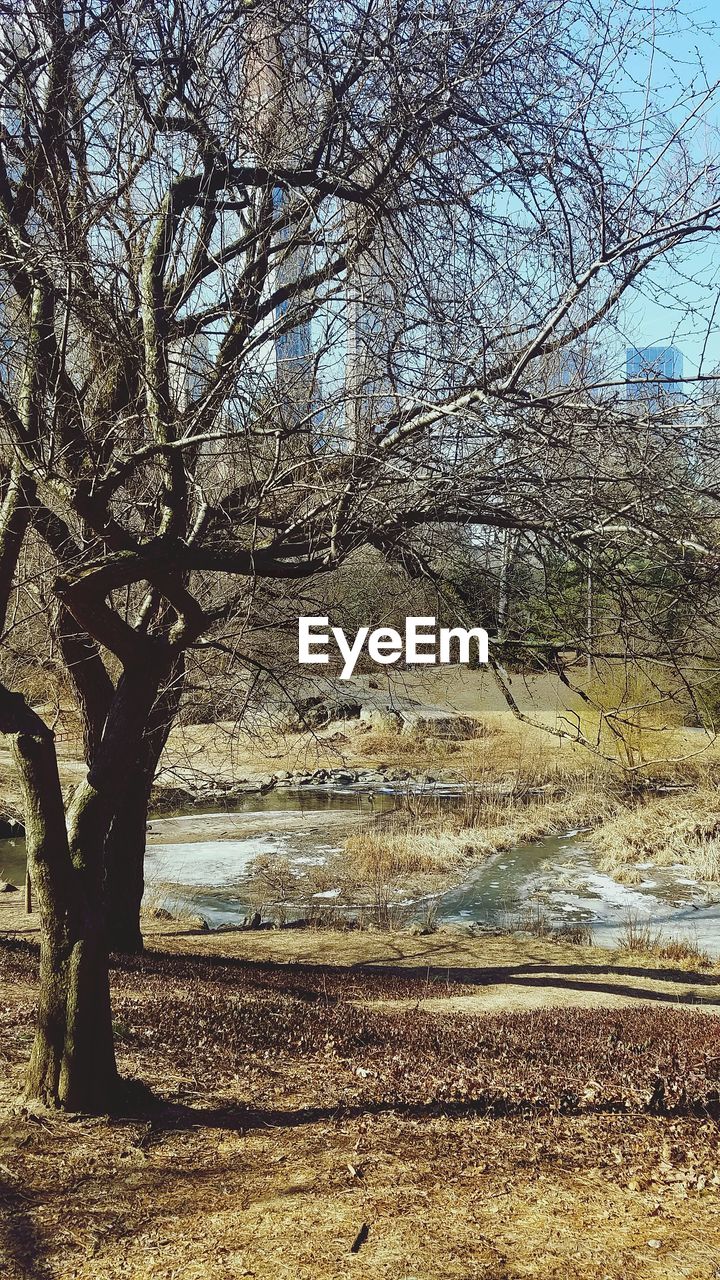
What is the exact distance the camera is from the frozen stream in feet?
57.9

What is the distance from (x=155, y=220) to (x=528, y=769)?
25838 mm

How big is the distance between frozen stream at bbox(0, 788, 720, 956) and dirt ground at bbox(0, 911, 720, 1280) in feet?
26.8

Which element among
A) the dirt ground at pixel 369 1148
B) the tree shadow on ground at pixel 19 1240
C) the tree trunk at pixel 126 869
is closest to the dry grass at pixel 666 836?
the tree trunk at pixel 126 869

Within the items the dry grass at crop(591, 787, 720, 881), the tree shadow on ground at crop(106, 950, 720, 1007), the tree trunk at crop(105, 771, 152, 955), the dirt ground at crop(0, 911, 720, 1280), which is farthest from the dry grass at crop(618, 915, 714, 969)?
the tree trunk at crop(105, 771, 152, 955)

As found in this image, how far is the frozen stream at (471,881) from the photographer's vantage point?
17.6m

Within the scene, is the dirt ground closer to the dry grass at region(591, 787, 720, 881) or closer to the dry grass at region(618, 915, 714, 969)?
the dry grass at region(618, 915, 714, 969)

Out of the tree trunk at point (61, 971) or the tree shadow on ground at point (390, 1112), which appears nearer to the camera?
the tree trunk at point (61, 971)

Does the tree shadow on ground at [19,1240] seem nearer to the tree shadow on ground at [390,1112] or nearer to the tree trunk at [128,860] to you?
the tree shadow on ground at [390,1112]

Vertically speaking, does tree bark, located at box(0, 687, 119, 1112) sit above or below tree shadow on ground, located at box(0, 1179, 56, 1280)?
above

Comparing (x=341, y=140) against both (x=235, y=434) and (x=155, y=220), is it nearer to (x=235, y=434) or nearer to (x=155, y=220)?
(x=155, y=220)

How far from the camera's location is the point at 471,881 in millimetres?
20297

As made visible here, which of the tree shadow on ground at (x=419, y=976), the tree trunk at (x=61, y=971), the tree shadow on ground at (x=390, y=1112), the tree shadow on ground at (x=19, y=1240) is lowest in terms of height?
the tree shadow on ground at (x=419, y=976)

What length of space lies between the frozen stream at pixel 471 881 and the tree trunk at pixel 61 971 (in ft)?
36.6

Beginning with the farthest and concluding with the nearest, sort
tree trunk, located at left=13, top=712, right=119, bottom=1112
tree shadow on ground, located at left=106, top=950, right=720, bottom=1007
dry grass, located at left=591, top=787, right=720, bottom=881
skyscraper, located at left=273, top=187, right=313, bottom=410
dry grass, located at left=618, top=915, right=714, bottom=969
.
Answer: dry grass, located at left=591, top=787, right=720, bottom=881 → dry grass, located at left=618, top=915, right=714, bottom=969 → tree shadow on ground, located at left=106, top=950, right=720, bottom=1007 → tree trunk, located at left=13, top=712, right=119, bottom=1112 → skyscraper, located at left=273, top=187, right=313, bottom=410
